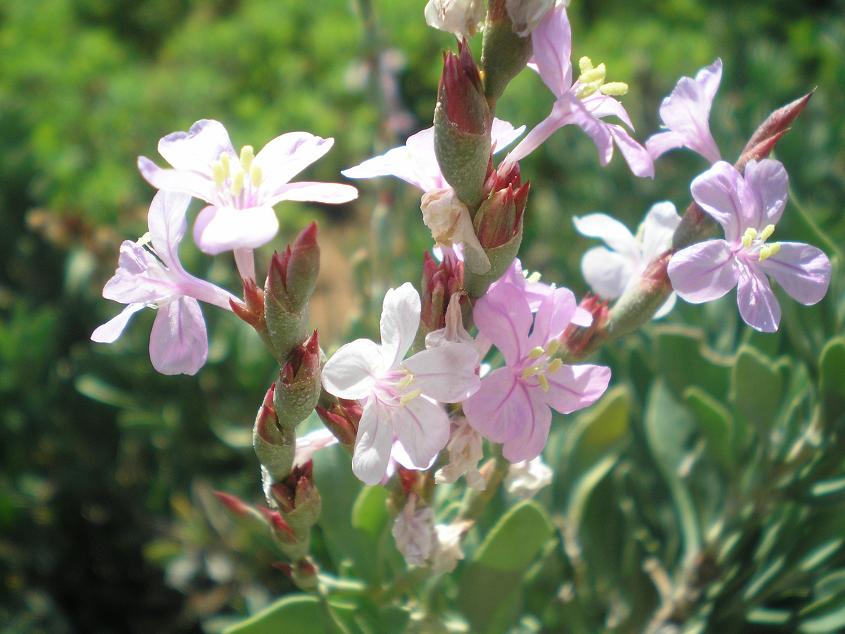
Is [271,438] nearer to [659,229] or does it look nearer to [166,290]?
[166,290]

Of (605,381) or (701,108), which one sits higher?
(701,108)

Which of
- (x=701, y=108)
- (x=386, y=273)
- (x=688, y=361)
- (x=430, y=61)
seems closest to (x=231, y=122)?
(x=430, y=61)

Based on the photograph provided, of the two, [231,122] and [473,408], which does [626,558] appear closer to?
[473,408]

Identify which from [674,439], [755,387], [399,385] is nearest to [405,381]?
[399,385]

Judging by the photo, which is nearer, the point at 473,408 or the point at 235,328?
the point at 473,408

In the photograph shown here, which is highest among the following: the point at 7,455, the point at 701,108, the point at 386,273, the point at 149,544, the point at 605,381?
the point at 701,108

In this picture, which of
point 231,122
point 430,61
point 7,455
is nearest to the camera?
point 7,455

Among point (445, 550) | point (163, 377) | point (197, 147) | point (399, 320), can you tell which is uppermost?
point (197, 147)

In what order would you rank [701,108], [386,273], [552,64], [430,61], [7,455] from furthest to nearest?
[430,61] < [7,455] < [386,273] < [701,108] < [552,64]
